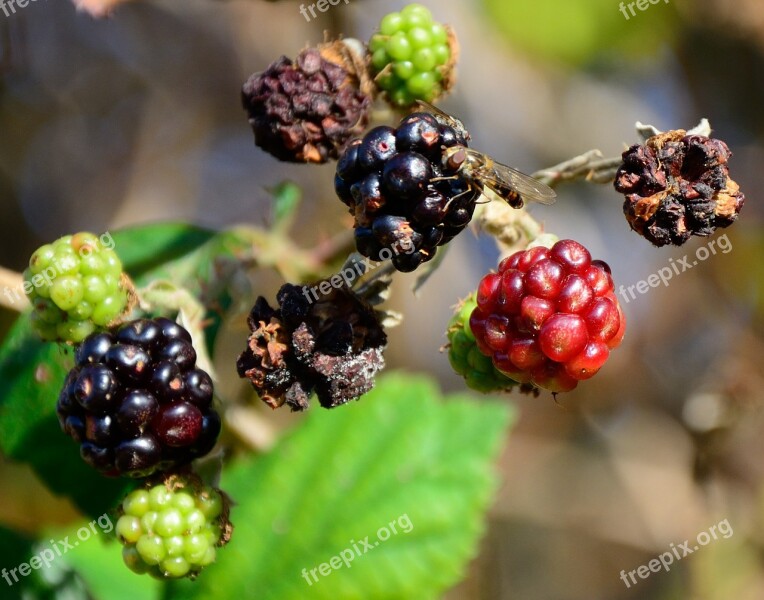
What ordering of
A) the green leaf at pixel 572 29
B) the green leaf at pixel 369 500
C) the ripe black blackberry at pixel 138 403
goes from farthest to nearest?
1. the green leaf at pixel 572 29
2. the green leaf at pixel 369 500
3. the ripe black blackberry at pixel 138 403

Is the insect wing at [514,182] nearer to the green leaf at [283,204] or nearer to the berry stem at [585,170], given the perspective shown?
the berry stem at [585,170]

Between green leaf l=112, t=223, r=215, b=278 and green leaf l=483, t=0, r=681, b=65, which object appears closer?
green leaf l=112, t=223, r=215, b=278

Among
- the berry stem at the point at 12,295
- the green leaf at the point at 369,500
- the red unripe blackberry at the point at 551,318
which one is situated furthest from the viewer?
the green leaf at the point at 369,500

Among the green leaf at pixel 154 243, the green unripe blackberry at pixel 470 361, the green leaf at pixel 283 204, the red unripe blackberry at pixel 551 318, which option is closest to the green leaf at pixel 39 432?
the green leaf at pixel 154 243

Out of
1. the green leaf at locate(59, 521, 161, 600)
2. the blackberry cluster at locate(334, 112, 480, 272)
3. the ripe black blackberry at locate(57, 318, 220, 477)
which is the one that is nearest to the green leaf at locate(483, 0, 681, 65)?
the blackberry cluster at locate(334, 112, 480, 272)

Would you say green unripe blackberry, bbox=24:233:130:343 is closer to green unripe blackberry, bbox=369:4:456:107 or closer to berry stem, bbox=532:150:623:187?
green unripe blackberry, bbox=369:4:456:107

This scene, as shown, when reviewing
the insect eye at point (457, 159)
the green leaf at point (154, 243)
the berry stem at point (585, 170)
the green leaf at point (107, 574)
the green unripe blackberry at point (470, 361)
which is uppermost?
the insect eye at point (457, 159)

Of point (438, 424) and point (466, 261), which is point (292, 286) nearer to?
point (438, 424)
